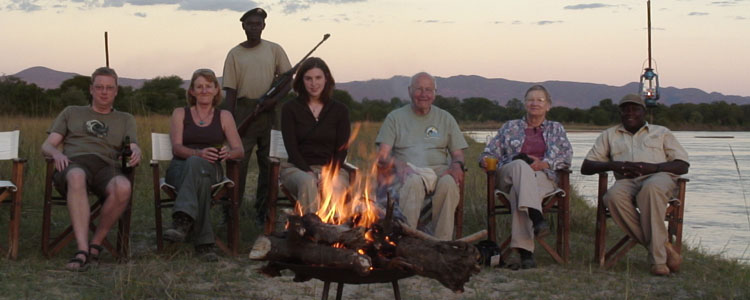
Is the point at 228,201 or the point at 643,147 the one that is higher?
the point at 643,147

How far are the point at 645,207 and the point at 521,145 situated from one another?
31.0 inches

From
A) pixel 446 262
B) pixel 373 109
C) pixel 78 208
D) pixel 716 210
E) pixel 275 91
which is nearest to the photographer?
pixel 446 262

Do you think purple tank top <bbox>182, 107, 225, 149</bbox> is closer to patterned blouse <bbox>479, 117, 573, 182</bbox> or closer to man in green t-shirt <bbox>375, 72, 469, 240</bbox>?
man in green t-shirt <bbox>375, 72, 469, 240</bbox>

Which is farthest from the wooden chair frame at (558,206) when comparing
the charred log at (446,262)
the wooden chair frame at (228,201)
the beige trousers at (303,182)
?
the charred log at (446,262)

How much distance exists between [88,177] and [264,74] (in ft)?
5.00

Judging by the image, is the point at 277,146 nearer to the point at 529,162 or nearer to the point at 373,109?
the point at 529,162

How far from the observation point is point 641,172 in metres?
4.58

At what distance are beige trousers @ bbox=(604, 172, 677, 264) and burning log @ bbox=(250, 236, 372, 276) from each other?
218cm

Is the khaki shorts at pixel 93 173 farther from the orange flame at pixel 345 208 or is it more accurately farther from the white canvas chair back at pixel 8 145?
the orange flame at pixel 345 208

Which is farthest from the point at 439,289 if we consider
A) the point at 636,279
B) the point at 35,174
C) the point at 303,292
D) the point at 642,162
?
the point at 35,174

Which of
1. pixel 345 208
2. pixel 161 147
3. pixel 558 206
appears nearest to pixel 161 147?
pixel 161 147

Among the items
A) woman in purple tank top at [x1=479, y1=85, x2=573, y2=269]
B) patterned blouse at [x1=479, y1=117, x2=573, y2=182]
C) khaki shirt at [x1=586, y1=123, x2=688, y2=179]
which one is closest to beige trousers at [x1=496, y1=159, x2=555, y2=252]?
woman in purple tank top at [x1=479, y1=85, x2=573, y2=269]

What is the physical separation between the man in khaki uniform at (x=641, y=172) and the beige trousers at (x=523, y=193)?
34cm

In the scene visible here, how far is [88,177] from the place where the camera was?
445cm
